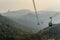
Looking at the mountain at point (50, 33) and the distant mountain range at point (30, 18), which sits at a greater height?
the distant mountain range at point (30, 18)

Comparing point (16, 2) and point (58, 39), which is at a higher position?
point (16, 2)

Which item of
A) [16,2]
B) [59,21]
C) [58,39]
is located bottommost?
[58,39]

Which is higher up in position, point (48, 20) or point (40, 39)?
point (48, 20)

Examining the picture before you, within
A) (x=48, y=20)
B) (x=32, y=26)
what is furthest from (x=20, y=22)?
(x=48, y=20)

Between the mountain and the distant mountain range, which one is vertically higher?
the distant mountain range

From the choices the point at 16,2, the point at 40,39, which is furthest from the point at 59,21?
the point at 16,2

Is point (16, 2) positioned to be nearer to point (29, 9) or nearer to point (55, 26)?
point (29, 9)

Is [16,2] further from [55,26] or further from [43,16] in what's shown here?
[55,26]

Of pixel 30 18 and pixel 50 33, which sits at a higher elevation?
pixel 30 18
